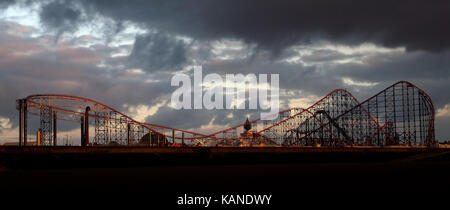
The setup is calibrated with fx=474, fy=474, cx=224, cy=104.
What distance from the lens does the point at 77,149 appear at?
44.4 metres

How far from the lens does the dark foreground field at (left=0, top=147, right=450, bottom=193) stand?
917 inches

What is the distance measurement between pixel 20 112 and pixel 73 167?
11336mm

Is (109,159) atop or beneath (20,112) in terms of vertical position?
beneath

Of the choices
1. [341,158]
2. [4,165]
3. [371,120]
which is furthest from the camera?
[371,120]

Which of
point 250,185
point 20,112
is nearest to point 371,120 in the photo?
point 20,112

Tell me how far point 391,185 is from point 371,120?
5243 cm

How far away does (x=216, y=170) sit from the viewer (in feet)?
127

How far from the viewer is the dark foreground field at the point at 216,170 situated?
76.4 feet
